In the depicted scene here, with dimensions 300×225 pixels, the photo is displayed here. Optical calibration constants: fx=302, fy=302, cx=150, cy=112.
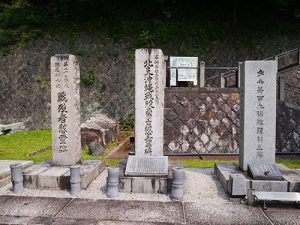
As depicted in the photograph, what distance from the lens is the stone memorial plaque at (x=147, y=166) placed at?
645 centimetres

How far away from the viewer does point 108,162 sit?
30.1 feet

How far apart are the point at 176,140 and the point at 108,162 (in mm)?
3170

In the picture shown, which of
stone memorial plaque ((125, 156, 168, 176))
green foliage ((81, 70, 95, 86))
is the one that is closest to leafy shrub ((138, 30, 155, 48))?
green foliage ((81, 70, 95, 86))

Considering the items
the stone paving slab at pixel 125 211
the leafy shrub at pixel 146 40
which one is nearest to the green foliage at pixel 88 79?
the leafy shrub at pixel 146 40

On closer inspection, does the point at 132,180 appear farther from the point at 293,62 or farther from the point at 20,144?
the point at 293,62

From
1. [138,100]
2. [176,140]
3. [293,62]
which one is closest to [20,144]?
[176,140]

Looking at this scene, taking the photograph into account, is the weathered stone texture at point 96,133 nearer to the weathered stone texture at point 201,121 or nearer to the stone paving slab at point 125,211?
the weathered stone texture at point 201,121

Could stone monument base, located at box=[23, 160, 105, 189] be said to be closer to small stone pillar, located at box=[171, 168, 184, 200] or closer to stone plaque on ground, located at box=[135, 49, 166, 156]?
stone plaque on ground, located at box=[135, 49, 166, 156]

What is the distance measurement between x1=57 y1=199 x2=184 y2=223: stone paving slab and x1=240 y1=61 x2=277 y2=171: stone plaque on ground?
2333mm

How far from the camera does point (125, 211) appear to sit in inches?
208

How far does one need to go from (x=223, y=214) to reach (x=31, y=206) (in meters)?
3.43

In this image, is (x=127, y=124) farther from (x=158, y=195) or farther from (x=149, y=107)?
(x=158, y=195)

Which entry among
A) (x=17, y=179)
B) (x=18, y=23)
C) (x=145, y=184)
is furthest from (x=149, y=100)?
(x=18, y=23)

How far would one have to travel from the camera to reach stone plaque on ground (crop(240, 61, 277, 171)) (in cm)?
675
